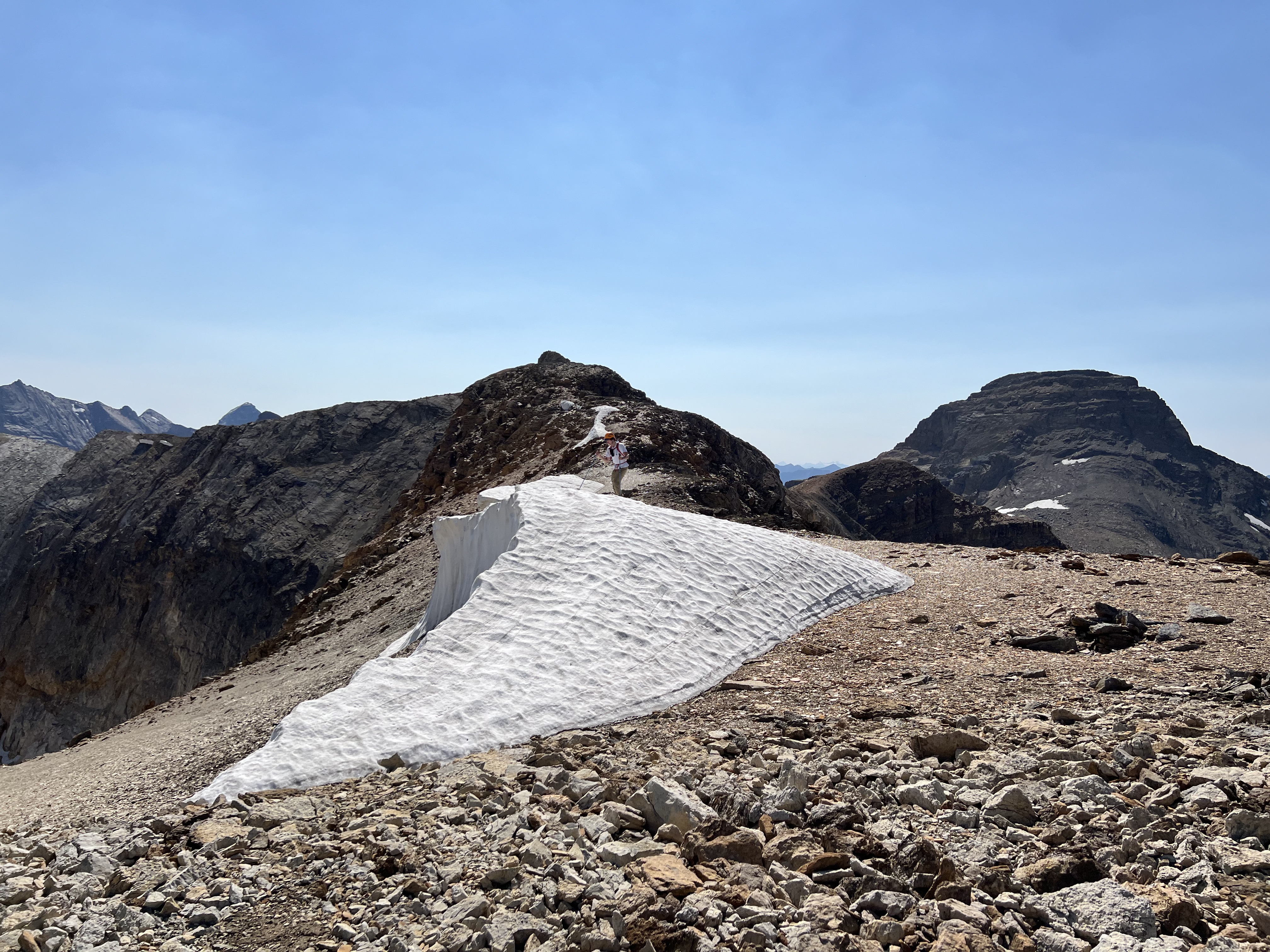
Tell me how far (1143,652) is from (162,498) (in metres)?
72.1

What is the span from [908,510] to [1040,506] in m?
43.1

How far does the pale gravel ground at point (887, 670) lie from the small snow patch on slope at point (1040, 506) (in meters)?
110

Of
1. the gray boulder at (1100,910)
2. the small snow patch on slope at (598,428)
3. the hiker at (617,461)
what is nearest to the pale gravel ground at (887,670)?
the gray boulder at (1100,910)

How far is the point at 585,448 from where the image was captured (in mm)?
25016

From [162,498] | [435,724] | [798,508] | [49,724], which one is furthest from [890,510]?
[435,724]

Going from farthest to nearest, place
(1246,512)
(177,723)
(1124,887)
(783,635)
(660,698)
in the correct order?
1. (1246,512)
2. (177,723)
3. (783,635)
4. (660,698)
5. (1124,887)

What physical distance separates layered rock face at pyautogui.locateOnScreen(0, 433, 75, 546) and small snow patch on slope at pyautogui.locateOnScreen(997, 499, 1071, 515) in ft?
364

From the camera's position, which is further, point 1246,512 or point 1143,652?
point 1246,512

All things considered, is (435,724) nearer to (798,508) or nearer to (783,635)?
(783,635)

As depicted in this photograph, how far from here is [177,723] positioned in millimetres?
14164

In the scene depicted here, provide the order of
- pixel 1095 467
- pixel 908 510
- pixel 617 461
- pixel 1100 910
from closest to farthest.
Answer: pixel 1100 910
pixel 617 461
pixel 908 510
pixel 1095 467

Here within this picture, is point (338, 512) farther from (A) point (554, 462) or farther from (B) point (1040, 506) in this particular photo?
(B) point (1040, 506)

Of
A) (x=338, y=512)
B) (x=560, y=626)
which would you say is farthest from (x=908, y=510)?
(x=560, y=626)

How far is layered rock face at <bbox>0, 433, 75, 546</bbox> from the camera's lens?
80062 millimetres
